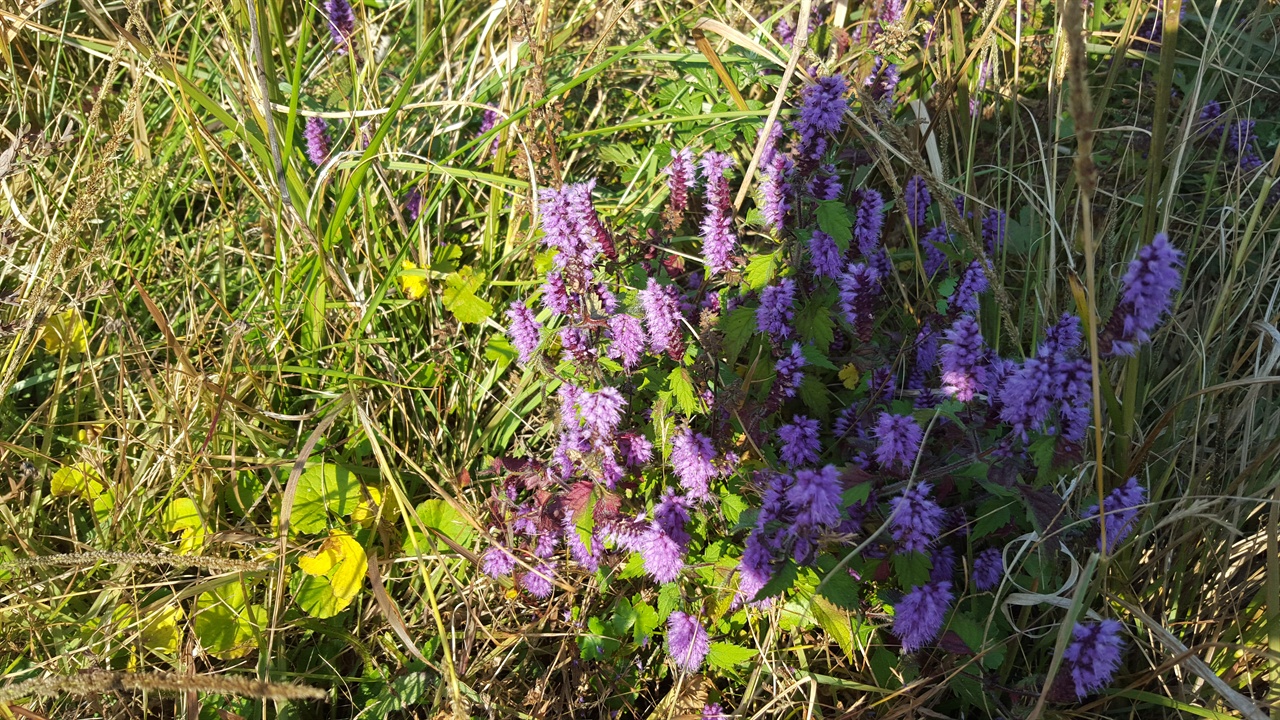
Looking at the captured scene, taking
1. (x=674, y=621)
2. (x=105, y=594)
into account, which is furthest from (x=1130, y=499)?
(x=105, y=594)

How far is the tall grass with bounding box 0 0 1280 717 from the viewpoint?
202 cm

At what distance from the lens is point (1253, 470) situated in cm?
199

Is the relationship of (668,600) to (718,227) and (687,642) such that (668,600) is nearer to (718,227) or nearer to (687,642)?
(687,642)

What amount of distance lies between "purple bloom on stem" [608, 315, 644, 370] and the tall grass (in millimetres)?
449

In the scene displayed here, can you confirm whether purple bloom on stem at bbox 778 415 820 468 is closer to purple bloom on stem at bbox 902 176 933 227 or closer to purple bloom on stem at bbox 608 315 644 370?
purple bloom on stem at bbox 608 315 644 370

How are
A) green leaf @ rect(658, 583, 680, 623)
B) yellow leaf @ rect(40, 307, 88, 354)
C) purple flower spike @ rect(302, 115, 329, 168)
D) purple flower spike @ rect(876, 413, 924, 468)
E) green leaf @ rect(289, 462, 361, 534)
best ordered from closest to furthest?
purple flower spike @ rect(876, 413, 924, 468) < green leaf @ rect(658, 583, 680, 623) < green leaf @ rect(289, 462, 361, 534) < yellow leaf @ rect(40, 307, 88, 354) < purple flower spike @ rect(302, 115, 329, 168)

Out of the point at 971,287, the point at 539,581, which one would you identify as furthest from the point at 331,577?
the point at 971,287

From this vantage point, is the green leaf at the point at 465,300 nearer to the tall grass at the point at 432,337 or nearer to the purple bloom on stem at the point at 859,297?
the tall grass at the point at 432,337

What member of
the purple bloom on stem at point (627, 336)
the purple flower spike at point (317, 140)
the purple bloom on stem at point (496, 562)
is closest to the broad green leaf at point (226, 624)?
the purple bloom on stem at point (496, 562)

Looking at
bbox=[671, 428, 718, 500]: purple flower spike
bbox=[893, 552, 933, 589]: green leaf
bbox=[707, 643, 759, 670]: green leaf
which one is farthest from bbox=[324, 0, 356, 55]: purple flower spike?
bbox=[893, 552, 933, 589]: green leaf

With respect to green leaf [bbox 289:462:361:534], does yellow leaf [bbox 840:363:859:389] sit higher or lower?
higher

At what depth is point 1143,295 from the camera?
1.41 m

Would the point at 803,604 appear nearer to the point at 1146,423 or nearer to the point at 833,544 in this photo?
the point at 833,544

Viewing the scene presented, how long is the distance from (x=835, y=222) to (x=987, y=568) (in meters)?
0.89
